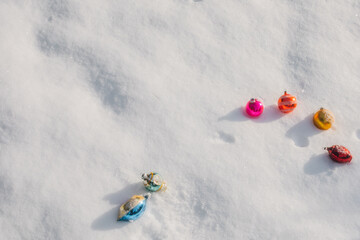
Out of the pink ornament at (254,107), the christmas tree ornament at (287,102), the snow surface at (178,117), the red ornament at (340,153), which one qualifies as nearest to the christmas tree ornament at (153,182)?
the snow surface at (178,117)

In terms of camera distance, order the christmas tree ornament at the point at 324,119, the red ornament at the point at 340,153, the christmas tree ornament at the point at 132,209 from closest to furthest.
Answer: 1. the christmas tree ornament at the point at 132,209
2. the red ornament at the point at 340,153
3. the christmas tree ornament at the point at 324,119

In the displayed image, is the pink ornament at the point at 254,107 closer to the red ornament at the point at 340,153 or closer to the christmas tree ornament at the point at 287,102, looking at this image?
the christmas tree ornament at the point at 287,102

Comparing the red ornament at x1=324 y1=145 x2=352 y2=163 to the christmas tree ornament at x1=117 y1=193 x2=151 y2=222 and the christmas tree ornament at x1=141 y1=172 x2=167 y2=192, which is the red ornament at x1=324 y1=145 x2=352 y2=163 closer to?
the christmas tree ornament at x1=141 y1=172 x2=167 y2=192

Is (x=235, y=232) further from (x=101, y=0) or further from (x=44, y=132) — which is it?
(x=101, y=0)

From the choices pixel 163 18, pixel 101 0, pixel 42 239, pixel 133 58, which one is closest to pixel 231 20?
pixel 163 18

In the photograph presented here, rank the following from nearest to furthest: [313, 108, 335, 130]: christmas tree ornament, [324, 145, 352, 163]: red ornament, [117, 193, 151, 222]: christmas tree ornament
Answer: [117, 193, 151, 222]: christmas tree ornament < [324, 145, 352, 163]: red ornament < [313, 108, 335, 130]: christmas tree ornament

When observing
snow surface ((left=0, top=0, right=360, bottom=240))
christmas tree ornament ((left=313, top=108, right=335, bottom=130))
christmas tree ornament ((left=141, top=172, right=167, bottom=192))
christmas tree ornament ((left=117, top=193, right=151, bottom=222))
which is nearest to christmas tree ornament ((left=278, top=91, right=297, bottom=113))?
snow surface ((left=0, top=0, right=360, bottom=240))

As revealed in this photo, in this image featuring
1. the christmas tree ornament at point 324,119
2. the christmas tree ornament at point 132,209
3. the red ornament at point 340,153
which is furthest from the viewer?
the christmas tree ornament at point 324,119

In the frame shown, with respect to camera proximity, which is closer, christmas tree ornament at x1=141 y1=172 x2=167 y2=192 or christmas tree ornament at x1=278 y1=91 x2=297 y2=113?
christmas tree ornament at x1=141 y1=172 x2=167 y2=192
